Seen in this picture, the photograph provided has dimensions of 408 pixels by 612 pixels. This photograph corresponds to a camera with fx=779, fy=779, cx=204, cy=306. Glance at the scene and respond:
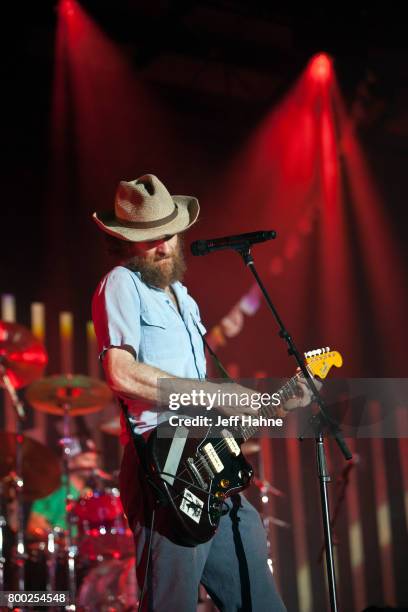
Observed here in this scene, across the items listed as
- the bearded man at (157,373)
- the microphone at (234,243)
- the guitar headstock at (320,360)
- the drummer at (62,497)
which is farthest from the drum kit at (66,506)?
the microphone at (234,243)

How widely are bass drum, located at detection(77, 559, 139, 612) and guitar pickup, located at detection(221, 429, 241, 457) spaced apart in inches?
135

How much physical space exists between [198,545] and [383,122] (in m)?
7.13

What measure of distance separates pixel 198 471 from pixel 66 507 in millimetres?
4067

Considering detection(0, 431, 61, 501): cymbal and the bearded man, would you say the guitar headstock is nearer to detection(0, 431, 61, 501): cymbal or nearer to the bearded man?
the bearded man

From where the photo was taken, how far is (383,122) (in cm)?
870

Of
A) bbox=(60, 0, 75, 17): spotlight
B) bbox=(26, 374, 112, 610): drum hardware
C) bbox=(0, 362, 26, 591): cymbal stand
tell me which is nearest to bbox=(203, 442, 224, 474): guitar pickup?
bbox=(0, 362, 26, 591): cymbal stand

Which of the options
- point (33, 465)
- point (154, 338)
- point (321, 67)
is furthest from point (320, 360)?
point (321, 67)

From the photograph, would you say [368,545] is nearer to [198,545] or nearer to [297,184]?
[297,184]

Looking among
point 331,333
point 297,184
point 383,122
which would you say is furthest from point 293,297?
point 383,122

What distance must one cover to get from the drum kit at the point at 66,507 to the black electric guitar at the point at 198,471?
3.68 metres

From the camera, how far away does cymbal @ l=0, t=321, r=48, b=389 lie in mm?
6098

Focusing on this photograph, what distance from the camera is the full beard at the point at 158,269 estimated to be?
2.75 meters

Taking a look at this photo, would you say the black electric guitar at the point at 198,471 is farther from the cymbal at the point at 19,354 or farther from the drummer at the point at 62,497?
the drummer at the point at 62,497

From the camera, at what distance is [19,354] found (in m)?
6.17
